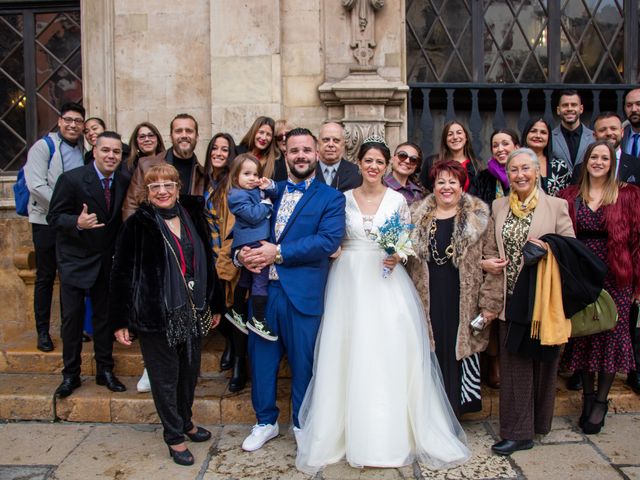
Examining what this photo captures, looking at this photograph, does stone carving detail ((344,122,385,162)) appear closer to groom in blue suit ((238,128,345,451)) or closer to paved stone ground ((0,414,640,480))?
groom in blue suit ((238,128,345,451))

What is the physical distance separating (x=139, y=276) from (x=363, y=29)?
398 cm

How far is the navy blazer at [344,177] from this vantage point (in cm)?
474

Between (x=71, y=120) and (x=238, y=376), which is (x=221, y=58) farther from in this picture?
(x=238, y=376)

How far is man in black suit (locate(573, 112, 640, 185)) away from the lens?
4863mm

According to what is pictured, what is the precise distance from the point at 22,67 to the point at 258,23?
3177mm

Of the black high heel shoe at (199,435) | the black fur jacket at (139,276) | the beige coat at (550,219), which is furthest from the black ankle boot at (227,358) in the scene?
the beige coat at (550,219)

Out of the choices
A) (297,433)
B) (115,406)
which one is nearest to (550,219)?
(297,433)

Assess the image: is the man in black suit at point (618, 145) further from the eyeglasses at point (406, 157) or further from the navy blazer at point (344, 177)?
the navy blazer at point (344, 177)

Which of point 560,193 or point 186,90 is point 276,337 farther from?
point 186,90

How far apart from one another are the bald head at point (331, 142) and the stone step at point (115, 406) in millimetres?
1917

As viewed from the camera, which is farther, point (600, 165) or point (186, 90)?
point (186, 90)

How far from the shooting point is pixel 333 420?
12.8ft

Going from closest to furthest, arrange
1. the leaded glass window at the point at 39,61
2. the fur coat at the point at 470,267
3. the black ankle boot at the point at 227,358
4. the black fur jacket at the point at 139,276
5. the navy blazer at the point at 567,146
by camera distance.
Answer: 1. the black fur jacket at the point at 139,276
2. the fur coat at the point at 470,267
3. the black ankle boot at the point at 227,358
4. the navy blazer at the point at 567,146
5. the leaded glass window at the point at 39,61

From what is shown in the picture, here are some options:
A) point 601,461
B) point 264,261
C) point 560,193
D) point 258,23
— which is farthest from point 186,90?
point 601,461
